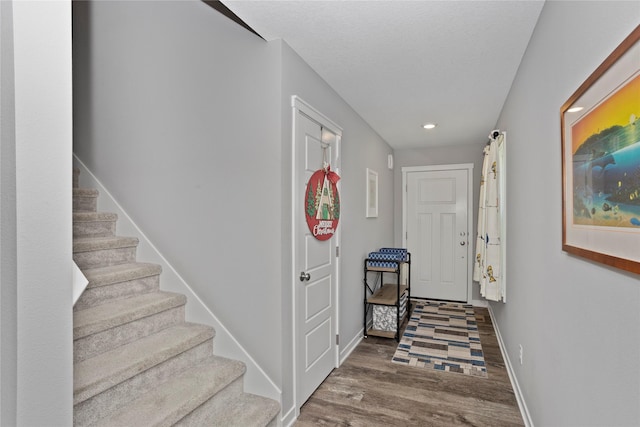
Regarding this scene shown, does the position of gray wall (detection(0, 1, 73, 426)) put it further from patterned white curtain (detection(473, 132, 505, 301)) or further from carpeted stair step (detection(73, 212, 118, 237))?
patterned white curtain (detection(473, 132, 505, 301))

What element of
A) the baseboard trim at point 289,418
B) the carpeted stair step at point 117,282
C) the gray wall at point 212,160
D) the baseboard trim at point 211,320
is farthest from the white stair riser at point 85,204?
the baseboard trim at point 289,418

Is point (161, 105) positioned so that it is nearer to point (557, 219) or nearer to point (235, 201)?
point (235, 201)

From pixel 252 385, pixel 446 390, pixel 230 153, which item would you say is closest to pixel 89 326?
pixel 252 385

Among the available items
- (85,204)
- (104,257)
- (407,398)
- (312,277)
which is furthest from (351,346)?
(85,204)

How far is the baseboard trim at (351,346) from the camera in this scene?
320cm

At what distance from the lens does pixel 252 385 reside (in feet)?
7.13

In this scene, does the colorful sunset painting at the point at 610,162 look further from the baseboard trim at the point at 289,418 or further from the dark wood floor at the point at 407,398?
the baseboard trim at the point at 289,418

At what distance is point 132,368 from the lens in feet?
5.24

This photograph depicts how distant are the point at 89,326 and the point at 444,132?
170 inches

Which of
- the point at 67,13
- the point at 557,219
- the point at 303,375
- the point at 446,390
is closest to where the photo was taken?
the point at 67,13

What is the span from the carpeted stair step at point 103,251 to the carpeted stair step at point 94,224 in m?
0.07

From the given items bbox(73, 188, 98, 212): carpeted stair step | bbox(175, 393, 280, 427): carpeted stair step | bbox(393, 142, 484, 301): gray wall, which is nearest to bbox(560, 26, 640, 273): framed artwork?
bbox(175, 393, 280, 427): carpeted stair step

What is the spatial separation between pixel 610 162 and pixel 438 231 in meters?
4.56

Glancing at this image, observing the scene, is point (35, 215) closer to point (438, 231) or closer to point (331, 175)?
point (331, 175)
